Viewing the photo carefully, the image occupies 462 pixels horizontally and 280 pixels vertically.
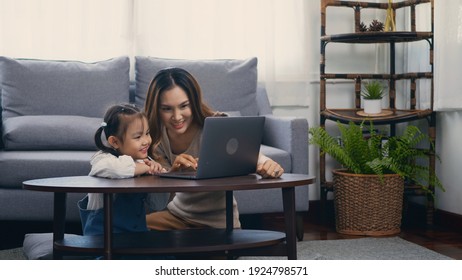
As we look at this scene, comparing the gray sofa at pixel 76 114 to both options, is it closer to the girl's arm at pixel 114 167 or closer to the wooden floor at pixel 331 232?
the wooden floor at pixel 331 232

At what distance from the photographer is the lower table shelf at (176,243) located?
1756 millimetres

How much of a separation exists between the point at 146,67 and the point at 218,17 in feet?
1.79

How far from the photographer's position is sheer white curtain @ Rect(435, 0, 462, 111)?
3.32m

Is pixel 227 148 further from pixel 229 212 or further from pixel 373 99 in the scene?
pixel 373 99

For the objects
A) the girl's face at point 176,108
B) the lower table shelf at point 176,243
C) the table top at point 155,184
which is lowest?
the lower table shelf at point 176,243

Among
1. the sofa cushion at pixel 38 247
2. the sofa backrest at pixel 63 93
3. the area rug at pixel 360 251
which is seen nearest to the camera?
the sofa cushion at pixel 38 247

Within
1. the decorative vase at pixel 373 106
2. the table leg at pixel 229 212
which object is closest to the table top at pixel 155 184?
the table leg at pixel 229 212

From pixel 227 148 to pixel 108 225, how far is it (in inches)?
13.8

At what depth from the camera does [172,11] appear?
3791 mm

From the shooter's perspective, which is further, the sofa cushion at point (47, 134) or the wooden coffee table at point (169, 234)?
the sofa cushion at point (47, 134)

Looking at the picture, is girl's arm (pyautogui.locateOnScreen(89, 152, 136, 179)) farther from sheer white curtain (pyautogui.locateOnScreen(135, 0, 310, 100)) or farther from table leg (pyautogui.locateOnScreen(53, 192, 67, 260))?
sheer white curtain (pyautogui.locateOnScreen(135, 0, 310, 100))

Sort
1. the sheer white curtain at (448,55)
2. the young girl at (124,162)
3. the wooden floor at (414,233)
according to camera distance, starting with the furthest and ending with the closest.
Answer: the sheer white curtain at (448,55) → the wooden floor at (414,233) → the young girl at (124,162)

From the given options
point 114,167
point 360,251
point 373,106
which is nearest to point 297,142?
point 360,251
